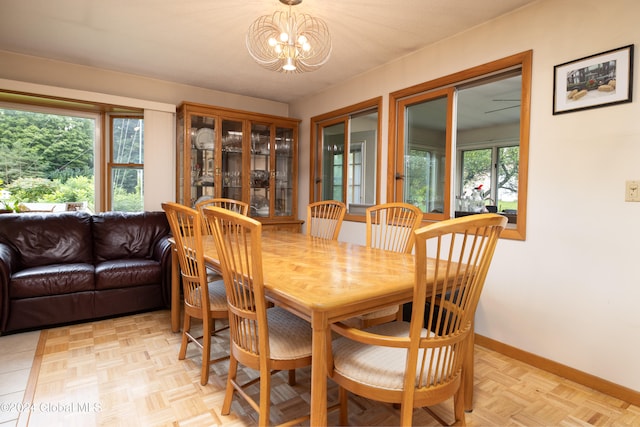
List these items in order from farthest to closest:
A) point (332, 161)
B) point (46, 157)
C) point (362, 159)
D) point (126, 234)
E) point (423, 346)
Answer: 1. point (332, 161)
2. point (362, 159)
3. point (46, 157)
4. point (126, 234)
5. point (423, 346)

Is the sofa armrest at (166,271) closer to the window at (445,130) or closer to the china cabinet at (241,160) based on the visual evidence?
the china cabinet at (241,160)

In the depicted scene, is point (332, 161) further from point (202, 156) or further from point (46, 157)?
point (46, 157)

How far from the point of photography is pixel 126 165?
12.6ft

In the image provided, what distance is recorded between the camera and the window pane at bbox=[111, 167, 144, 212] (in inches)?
150

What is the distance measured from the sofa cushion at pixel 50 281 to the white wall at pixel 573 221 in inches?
123

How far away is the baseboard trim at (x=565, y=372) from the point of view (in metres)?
1.84

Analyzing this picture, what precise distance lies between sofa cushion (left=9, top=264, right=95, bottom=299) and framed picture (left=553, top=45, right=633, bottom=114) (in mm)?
3599

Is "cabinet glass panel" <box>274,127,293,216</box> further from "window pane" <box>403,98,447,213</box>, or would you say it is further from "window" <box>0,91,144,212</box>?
"window pane" <box>403,98,447,213</box>

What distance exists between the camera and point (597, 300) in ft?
6.40

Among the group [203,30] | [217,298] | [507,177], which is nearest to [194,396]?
[217,298]

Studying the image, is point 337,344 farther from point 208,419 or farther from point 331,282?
point 208,419

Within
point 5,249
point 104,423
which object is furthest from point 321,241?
point 5,249

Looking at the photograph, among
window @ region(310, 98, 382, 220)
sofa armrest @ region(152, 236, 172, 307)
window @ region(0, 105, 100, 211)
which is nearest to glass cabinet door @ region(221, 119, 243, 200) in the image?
window @ region(310, 98, 382, 220)

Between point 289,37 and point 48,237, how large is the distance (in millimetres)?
2745
